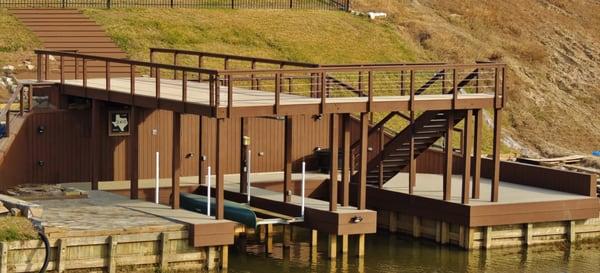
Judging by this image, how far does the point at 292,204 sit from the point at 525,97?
23.2 metres

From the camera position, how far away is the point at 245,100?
36.6 metres

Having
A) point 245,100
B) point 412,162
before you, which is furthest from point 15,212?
point 412,162

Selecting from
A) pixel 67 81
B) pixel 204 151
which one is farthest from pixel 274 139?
pixel 67 81

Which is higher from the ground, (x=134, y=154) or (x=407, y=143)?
(x=407, y=143)

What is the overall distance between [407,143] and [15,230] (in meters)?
13.2

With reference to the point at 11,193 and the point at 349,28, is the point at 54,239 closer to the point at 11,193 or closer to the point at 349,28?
the point at 11,193

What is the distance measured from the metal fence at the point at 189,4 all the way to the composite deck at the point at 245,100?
14598mm

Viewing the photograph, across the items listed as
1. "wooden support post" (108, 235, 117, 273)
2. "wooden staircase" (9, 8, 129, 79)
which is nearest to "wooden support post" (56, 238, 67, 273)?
"wooden support post" (108, 235, 117, 273)

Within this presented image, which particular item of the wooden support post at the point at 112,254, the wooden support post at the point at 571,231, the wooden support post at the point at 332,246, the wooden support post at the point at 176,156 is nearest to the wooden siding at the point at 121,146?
the wooden support post at the point at 176,156

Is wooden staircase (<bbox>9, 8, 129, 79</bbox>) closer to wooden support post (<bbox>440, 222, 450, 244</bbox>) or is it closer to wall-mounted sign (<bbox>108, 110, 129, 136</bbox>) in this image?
wall-mounted sign (<bbox>108, 110, 129, 136</bbox>)

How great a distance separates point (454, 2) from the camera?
70.0 metres

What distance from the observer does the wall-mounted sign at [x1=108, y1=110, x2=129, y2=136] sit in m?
41.6

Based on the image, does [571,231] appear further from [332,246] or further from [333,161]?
[333,161]

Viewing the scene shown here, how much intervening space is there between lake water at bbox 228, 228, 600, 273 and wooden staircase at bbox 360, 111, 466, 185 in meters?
2.34
